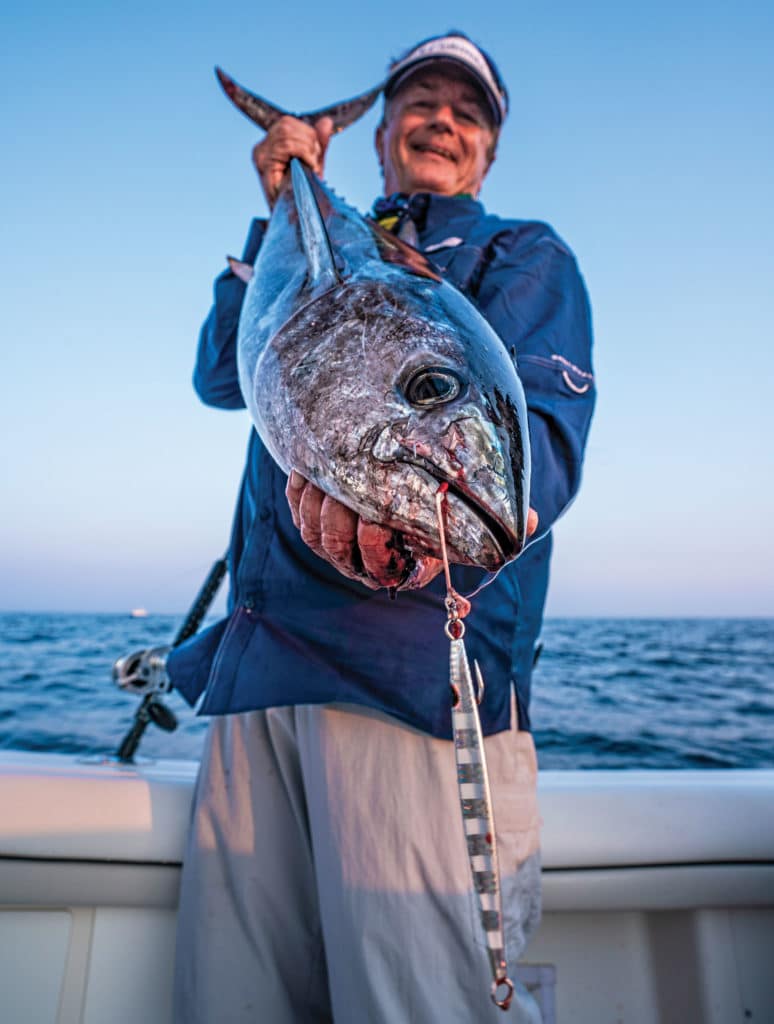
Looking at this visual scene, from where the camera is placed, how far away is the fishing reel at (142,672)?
8.61ft

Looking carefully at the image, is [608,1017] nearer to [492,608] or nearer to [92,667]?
[492,608]

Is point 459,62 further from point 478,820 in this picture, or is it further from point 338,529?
point 478,820

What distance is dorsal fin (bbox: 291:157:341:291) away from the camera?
1300 mm

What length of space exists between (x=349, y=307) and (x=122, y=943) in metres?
2.24

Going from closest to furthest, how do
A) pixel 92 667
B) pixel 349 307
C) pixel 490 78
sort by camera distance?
pixel 349 307
pixel 490 78
pixel 92 667

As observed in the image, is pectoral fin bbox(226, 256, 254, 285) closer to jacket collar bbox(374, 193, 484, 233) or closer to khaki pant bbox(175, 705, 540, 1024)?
jacket collar bbox(374, 193, 484, 233)

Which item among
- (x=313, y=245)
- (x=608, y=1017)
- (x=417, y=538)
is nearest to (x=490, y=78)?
(x=313, y=245)

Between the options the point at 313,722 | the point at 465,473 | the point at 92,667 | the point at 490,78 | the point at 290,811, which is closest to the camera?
the point at 465,473

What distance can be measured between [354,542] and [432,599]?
58 centimetres

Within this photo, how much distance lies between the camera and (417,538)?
34.6 inches

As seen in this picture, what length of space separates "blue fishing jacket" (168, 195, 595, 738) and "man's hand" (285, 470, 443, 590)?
27cm

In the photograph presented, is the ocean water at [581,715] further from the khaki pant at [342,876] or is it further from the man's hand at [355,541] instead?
the man's hand at [355,541]

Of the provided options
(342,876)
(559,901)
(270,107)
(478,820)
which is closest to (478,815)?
(478,820)

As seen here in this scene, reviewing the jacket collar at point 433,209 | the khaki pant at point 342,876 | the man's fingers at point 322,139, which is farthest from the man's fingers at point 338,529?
the man's fingers at point 322,139
